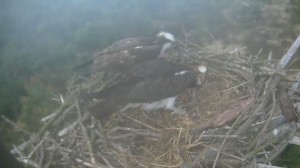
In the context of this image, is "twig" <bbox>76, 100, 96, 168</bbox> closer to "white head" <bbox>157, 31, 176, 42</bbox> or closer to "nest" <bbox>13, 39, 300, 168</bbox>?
"nest" <bbox>13, 39, 300, 168</bbox>

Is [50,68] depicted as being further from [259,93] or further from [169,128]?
[259,93]

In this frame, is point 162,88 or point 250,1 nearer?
point 162,88

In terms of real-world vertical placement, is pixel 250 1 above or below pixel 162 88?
above

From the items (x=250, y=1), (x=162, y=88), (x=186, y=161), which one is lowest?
(x=186, y=161)

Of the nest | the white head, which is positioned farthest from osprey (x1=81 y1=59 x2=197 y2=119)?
the white head

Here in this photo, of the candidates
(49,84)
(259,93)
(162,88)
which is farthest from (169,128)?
(49,84)

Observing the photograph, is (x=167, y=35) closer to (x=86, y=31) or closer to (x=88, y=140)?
(x=86, y=31)

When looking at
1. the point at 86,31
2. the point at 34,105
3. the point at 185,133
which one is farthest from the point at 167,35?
the point at 34,105
